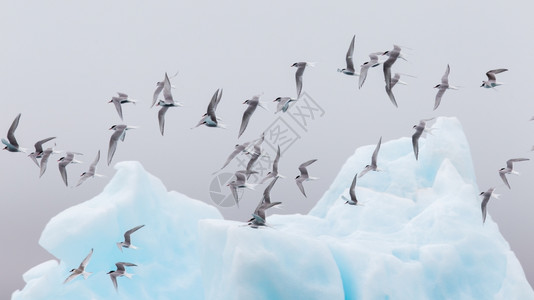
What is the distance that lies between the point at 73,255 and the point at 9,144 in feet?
11.5

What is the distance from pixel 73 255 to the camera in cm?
1381

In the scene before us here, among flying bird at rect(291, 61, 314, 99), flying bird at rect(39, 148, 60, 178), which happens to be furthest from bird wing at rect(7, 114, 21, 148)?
flying bird at rect(291, 61, 314, 99)

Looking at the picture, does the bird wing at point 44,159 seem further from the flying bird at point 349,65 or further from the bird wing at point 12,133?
the flying bird at point 349,65

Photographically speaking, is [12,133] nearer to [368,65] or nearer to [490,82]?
[368,65]

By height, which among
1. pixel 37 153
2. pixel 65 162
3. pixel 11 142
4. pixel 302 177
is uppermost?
pixel 11 142

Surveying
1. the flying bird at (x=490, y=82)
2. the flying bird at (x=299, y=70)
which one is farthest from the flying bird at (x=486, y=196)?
the flying bird at (x=299, y=70)

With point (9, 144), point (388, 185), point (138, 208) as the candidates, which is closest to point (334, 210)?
point (388, 185)

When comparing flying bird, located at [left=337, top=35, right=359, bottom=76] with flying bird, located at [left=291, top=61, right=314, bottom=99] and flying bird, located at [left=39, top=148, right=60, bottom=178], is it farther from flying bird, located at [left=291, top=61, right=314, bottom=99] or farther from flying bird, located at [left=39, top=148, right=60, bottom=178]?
flying bird, located at [left=39, top=148, right=60, bottom=178]

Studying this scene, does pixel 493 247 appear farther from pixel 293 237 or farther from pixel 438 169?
pixel 293 237

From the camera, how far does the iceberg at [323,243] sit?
11.3 meters

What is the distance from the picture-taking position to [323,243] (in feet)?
38.4

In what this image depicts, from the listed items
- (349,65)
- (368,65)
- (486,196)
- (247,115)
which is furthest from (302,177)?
(486,196)

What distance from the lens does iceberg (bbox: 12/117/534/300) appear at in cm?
1130

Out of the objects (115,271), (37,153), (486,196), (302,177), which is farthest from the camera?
(302,177)
